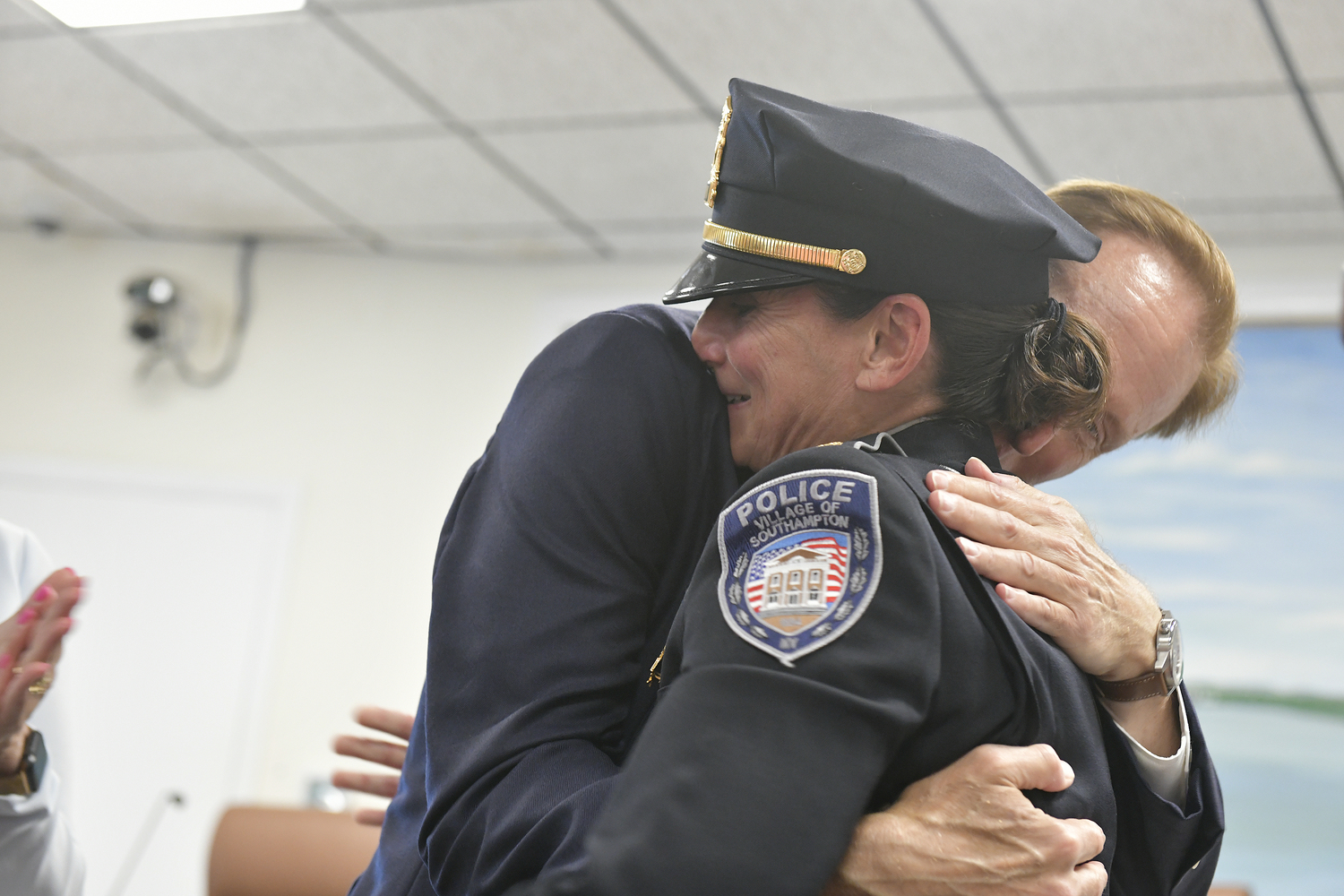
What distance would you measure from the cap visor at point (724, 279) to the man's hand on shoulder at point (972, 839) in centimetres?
40

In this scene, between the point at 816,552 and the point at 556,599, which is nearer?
the point at 816,552

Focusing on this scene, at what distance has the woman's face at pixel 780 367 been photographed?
3.48ft

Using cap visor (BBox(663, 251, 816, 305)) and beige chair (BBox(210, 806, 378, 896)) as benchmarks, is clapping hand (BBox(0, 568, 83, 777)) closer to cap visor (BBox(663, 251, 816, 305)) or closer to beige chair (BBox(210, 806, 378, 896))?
cap visor (BBox(663, 251, 816, 305))

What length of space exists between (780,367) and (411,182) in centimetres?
322

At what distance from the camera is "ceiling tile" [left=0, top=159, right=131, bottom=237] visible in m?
4.43

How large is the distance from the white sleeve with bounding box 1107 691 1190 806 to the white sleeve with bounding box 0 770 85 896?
147 centimetres

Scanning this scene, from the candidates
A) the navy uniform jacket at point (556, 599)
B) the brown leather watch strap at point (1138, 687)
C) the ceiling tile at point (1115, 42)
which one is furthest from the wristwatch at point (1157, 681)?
the ceiling tile at point (1115, 42)

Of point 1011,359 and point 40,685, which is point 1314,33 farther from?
point 40,685

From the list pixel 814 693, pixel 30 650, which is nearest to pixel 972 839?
pixel 814 693

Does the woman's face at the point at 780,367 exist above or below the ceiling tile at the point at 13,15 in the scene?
below

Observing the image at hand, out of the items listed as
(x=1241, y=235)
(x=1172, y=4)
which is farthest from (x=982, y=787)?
(x=1241, y=235)

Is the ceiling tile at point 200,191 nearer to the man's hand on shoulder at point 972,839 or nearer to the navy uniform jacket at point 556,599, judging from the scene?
the navy uniform jacket at point 556,599

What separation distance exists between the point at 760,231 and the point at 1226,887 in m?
2.73

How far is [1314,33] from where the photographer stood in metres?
2.63
